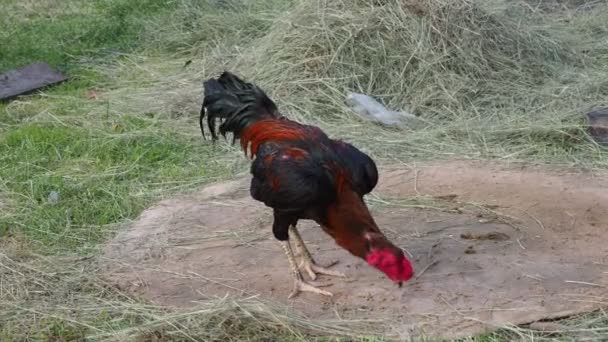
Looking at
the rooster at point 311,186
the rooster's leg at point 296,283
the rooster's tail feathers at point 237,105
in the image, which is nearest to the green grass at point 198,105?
the rooster's leg at point 296,283

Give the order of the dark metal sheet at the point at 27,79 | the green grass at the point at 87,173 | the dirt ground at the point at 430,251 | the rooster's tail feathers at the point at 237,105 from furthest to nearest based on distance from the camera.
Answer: the dark metal sheet at the point at 27,79 < the green grass at the point at 87,173 < the rooster's tail feathers at the point at 237,105 < the dirt ground at the point at 430,251

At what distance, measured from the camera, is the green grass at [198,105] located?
477cm

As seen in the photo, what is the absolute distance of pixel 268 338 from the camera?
14.3 ft

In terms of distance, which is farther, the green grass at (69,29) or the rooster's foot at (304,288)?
the green grass at (69,29)

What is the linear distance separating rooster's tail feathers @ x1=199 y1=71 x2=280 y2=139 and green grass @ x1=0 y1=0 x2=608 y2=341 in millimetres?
1134

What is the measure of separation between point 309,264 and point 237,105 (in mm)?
1029

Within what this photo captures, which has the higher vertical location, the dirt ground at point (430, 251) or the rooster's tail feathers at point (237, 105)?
the rooster's tail feathers at point (237, 105)

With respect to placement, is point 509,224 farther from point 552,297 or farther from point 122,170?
point 122,170

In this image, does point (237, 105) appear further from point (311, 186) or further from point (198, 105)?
point (198, 105)

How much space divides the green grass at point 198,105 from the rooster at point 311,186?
0.41 metres

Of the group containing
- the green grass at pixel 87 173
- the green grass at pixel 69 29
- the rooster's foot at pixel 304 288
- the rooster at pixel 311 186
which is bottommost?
the green grass at pixel 69 29

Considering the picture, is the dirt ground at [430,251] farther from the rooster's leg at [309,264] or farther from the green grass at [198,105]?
the green grass at [198,105]

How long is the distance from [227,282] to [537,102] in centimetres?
435

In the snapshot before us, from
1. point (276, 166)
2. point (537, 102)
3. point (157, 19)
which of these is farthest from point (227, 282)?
point (157, 19)
